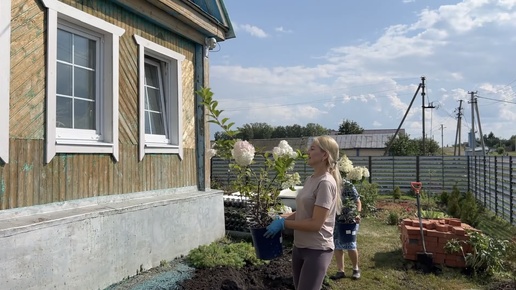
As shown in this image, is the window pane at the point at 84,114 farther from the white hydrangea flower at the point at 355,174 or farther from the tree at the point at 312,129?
the tree at the point at 312,129

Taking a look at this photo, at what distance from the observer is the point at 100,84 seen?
185 inches

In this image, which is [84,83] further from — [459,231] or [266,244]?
[459,231]

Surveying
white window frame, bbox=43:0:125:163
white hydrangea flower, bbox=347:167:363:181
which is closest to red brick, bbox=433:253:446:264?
white hydrangea flower, bbox=347:167:363:181

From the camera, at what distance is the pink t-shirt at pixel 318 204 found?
2832mm

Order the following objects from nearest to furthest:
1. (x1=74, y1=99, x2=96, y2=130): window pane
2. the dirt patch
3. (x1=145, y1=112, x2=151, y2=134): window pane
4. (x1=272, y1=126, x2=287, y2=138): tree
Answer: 1. the dirt patch
2. (x1=74, y1=99, x2=96, y2=130): window pane
3. (x1=145, y1=112, x2=151, y2=134): window pane
4. (x1=272, y1=126, x2=287, y2=138): tree

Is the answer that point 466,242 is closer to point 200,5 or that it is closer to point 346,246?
point 346,246

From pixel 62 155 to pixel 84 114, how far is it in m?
0.66

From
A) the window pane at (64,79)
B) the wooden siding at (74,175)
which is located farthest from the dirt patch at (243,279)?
the window pane at (64,79)

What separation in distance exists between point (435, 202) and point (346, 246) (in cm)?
926

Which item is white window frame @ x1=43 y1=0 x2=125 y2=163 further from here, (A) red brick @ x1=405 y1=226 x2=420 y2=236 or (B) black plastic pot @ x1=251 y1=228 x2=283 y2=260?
(A) red brick @ x1=405 y1=226 x2=420 y2=236

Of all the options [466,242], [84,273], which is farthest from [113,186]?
[466,242]

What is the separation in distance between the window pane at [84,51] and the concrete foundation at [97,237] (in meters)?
1.58

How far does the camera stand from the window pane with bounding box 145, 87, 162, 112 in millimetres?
5734

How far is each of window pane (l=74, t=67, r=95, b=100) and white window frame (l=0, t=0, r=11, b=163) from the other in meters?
0.91
